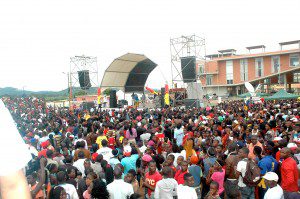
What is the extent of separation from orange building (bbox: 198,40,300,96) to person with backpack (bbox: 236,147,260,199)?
38.1 meters

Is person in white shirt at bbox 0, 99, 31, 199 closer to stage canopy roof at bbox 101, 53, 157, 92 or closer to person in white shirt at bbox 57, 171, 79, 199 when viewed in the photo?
person in white shirt at bbox 57, 171, 79, 199

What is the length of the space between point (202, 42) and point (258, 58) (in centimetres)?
2555

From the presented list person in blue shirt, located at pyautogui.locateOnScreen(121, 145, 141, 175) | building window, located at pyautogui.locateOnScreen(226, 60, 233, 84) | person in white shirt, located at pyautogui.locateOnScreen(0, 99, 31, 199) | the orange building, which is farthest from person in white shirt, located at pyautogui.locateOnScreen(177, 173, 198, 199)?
building window, located at pyautogui.locateOnScreen(226, 60, 233, 84)

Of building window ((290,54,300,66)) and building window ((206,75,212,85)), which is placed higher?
building window ((290,54,300,66))

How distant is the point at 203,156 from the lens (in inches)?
256

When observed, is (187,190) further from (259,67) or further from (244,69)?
(244,69)

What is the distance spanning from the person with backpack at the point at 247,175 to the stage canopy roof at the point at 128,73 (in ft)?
64.6

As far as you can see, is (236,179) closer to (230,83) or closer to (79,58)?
(79,58)

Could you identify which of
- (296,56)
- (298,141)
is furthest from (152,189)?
(296,56)

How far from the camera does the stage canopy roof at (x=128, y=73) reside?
1021 inches

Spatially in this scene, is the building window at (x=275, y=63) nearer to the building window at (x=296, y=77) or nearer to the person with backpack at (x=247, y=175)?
the building window at (x=296, y=77)

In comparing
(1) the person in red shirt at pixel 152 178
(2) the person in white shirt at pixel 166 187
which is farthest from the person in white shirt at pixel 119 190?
(1) the person in red shirt at pixel 152 178

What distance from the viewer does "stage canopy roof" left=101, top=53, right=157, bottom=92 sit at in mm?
25922

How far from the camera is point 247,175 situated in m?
5.62
